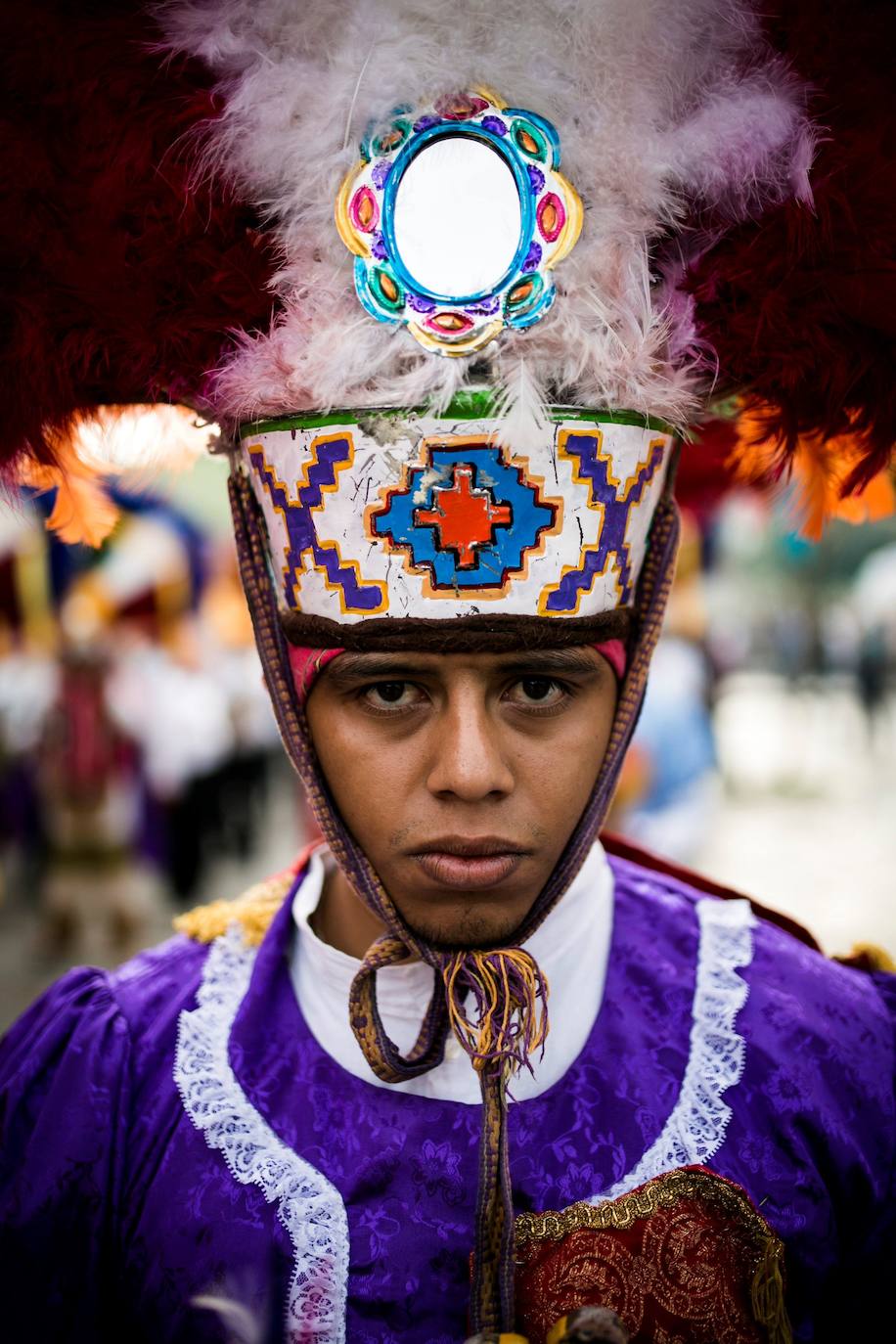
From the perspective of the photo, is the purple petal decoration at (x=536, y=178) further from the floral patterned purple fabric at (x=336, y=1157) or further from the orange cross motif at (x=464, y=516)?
the floral patterned purple fabric at (x=336, y=1157)

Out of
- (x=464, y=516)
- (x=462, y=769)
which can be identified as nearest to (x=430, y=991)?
(x=462, y=769)

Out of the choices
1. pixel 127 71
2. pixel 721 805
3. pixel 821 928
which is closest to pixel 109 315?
pixel 127 71

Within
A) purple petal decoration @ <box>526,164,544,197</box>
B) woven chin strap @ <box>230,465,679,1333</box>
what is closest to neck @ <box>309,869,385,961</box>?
→ woven chin strap @ <box>230,465,679,1333</box>

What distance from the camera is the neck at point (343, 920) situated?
72.7 inches

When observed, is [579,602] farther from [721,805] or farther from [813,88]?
[721,805]

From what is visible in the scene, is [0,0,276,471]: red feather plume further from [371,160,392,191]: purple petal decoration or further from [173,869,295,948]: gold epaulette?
[173,869,295,948]: gold epaulette

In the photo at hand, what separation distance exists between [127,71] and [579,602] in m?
0.95

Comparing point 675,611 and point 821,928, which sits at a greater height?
point 675,611

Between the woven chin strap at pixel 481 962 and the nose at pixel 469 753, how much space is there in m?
0.21

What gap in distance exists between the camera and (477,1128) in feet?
5.45

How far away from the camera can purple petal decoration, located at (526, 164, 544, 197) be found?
4.77 feet

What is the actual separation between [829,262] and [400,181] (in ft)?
1.98

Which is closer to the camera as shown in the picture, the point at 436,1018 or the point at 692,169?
the point at 692,169

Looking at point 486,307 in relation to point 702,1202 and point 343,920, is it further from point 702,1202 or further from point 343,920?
point 702,1202
